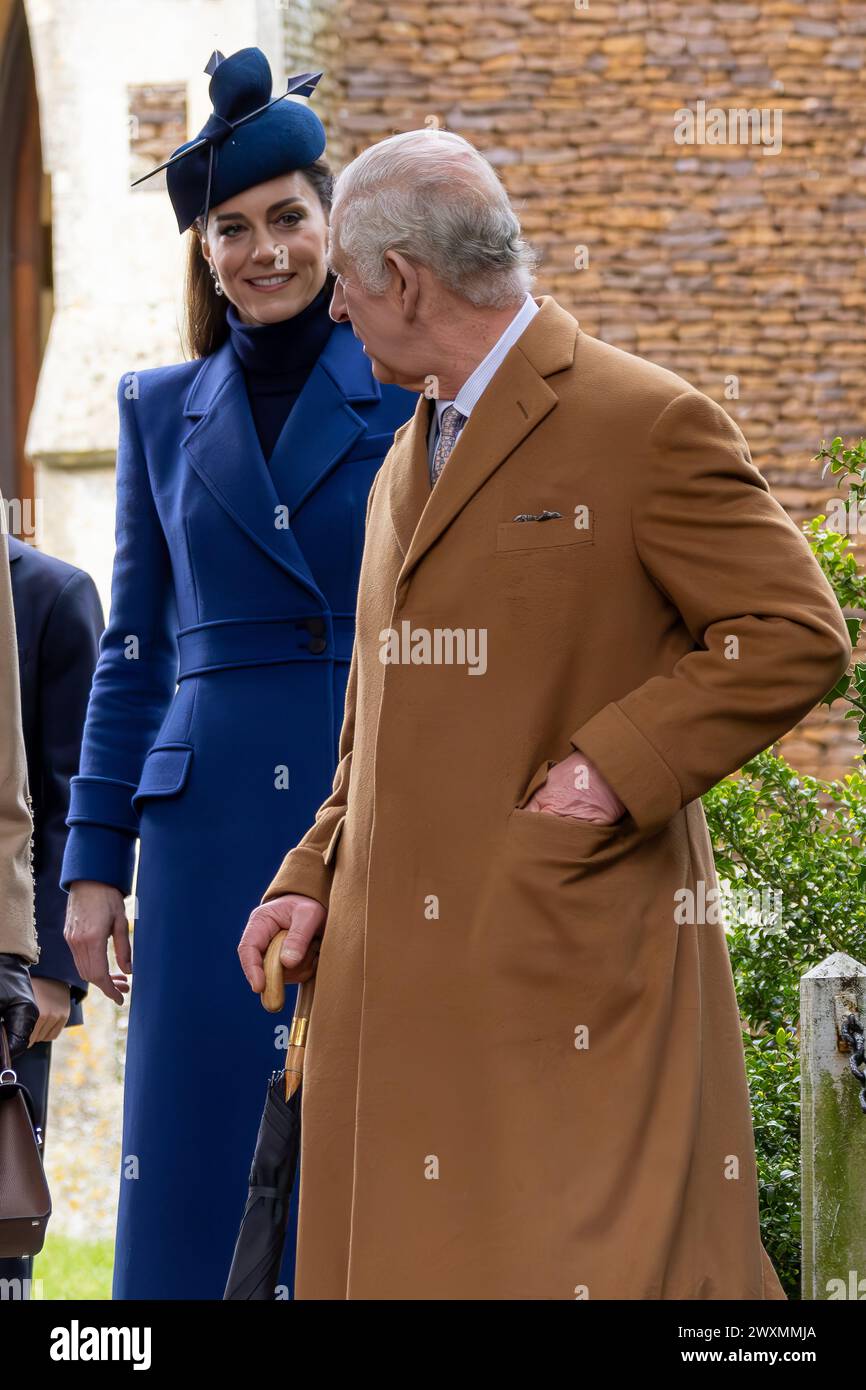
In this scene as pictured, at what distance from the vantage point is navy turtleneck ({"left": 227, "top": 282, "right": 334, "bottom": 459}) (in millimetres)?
3703

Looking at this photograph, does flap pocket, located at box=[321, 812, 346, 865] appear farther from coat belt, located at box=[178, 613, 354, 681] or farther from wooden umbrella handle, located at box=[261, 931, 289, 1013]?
coat belt, located at box=[178, 613, 354, 681]

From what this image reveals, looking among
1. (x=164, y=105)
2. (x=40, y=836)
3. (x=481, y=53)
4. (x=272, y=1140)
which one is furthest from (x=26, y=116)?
(x=272, y=1140)

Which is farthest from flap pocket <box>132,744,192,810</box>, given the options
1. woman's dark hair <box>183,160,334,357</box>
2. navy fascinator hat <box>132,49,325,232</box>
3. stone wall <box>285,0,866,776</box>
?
stone wall <box>285,0,866,776</box>

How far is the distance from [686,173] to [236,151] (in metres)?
7.10

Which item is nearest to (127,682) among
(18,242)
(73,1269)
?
(73,1269)

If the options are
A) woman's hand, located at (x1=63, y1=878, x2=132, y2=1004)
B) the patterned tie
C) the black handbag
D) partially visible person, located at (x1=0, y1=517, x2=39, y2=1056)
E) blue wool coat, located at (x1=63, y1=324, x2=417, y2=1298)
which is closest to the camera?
the patterned tie

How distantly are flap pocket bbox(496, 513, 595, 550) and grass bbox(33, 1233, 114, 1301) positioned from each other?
446cm

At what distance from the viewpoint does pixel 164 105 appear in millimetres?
9141

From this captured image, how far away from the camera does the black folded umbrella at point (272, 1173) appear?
115 inches

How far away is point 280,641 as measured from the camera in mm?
3557

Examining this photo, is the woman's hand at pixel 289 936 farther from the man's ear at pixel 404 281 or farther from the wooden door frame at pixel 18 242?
the wooden door frame at pixel 18 242

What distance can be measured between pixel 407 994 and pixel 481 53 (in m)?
8.46

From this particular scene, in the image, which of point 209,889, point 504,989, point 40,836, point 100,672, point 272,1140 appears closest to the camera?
point 504,989

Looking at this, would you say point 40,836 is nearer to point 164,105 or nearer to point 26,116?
point 164,105
